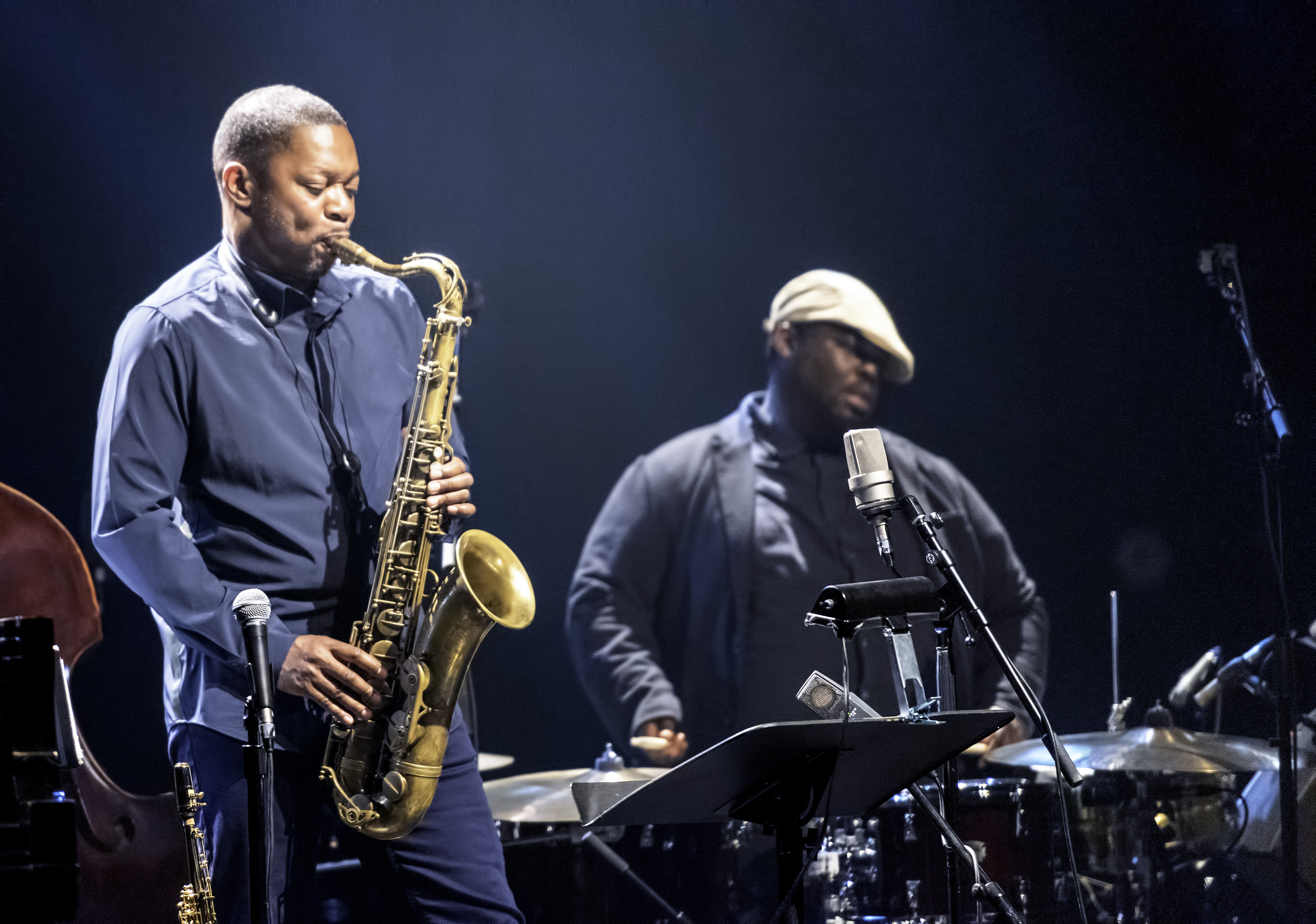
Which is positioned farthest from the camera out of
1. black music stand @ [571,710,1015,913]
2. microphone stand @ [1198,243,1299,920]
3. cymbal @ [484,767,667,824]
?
microphone stand @ [1198,243,1299,920]

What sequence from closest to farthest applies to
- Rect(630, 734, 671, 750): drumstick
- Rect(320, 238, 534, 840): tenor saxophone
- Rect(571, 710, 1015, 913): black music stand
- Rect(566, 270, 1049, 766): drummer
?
Rect(571, 710, 1015, 913): black music stand
Rect(320, 238, 534, 840): tenor saxophone
Rect(630, 734, 671, 750): drumstick
Rect(566, 270, 1049, 766): drummer

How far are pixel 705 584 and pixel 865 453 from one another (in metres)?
2.37

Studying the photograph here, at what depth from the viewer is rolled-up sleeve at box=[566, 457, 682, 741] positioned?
15.1 feet

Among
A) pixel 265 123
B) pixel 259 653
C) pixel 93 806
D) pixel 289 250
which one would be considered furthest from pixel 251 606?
pixel 93 806

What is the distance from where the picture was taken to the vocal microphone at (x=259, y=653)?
211cm

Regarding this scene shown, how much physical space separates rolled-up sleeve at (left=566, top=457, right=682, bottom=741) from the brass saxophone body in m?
2.14

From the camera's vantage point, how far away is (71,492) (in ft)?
13.5

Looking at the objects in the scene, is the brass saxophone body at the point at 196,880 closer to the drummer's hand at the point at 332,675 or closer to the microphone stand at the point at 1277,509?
the drummer's hand at the point at 332,675

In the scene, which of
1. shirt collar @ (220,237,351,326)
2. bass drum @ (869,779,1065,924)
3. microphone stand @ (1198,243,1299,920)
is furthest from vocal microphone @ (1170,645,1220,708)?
shirt collar @ (220,237,351,326)

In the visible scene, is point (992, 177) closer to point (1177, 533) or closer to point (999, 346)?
point (999, 346)

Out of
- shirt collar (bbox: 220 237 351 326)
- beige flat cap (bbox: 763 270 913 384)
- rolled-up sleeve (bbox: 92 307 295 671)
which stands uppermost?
beige flat cap (bbox: 763 270 913 384)

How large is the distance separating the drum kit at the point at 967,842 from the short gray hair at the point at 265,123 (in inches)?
82.1

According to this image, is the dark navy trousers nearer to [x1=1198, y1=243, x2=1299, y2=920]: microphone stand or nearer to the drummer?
the drummer

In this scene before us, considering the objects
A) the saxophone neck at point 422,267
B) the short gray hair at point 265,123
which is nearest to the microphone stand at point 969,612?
the saxophone neck at point 422,267
